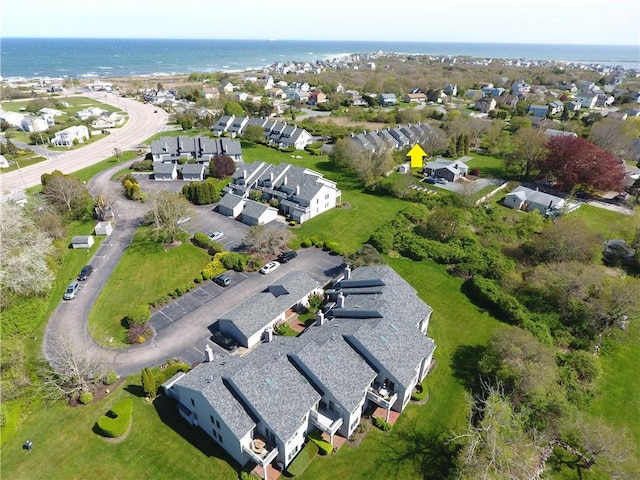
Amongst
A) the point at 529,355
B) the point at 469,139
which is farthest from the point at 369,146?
the point at 529,355

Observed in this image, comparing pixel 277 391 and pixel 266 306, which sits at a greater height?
pixel 277 391

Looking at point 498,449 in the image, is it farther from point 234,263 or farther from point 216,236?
point 216,236

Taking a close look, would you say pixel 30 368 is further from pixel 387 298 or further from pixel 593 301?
pixel 593 301

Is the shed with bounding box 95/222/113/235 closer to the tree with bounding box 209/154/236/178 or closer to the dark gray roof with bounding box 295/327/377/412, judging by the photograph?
the tree with bounding box 209/154/236/178

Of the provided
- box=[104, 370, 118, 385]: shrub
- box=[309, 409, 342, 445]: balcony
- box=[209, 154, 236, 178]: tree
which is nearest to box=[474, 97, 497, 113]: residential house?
box=[209, 154, 236, 178]: tree

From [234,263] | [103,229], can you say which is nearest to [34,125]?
[103,229]

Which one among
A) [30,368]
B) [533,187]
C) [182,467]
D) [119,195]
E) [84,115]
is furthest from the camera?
[84,115]

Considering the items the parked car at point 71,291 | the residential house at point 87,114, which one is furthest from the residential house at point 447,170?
the residential house at point 87,114
